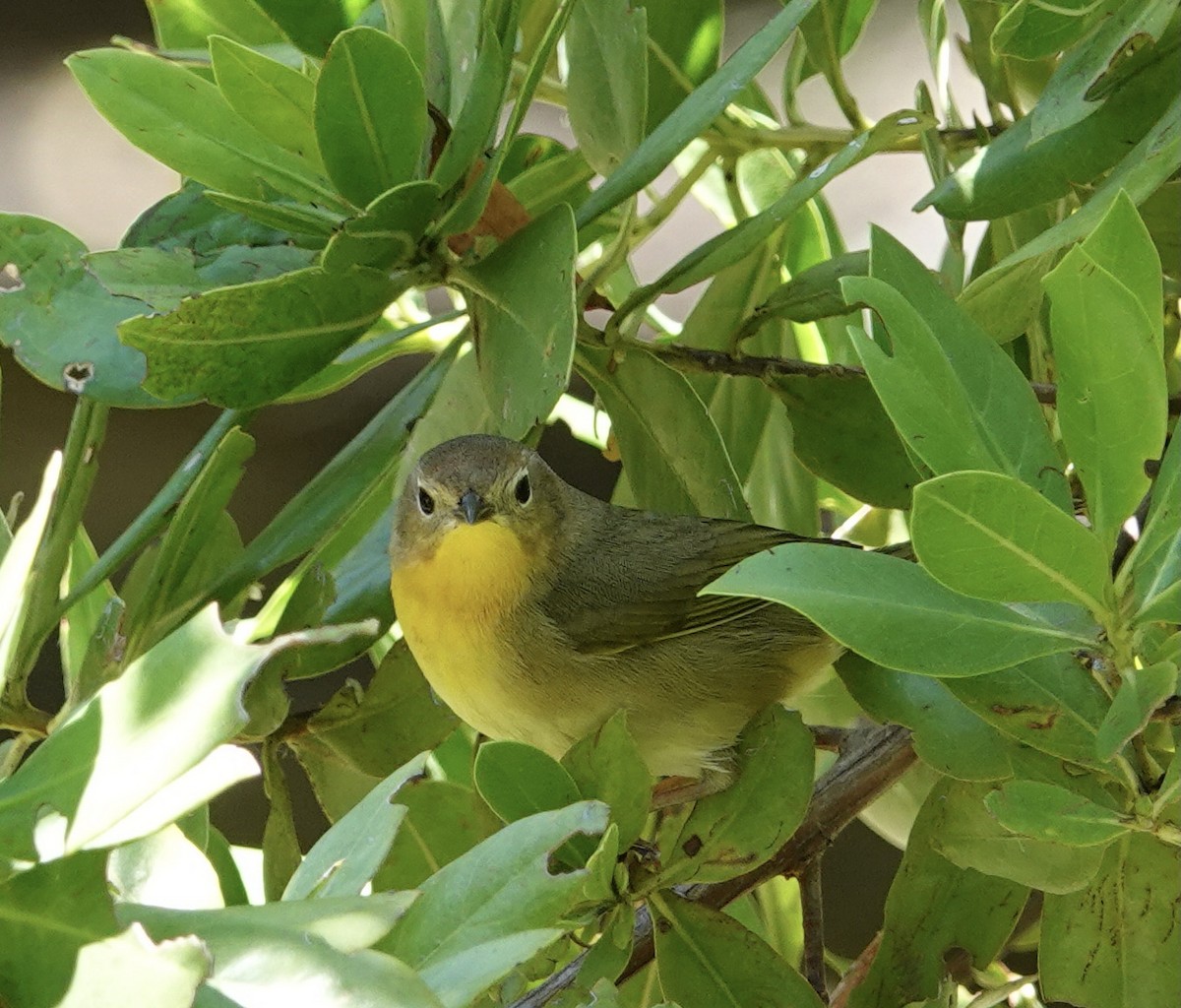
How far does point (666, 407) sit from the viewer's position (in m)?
1.71

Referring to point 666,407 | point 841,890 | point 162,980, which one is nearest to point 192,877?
point 162,980

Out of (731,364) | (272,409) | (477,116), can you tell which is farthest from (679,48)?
(272,409)

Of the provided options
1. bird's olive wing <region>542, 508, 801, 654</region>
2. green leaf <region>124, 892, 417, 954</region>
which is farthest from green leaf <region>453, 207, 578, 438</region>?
bird's olive wing <region>542, 508, 801, 654</region>

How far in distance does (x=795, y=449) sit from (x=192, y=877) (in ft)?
2.73

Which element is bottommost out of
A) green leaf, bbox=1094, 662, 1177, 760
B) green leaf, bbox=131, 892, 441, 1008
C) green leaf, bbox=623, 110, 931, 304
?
green leaf, bbox=131, 892, 441, 1008

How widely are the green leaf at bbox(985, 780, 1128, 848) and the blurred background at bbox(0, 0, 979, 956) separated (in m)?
3.14

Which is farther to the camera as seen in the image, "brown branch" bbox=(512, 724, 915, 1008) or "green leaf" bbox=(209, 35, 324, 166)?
"brown branch" bbox=(512, 724, 915, 1008)

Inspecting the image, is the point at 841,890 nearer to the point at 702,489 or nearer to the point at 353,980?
the point at 702,489

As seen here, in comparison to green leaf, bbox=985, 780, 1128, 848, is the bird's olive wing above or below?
below

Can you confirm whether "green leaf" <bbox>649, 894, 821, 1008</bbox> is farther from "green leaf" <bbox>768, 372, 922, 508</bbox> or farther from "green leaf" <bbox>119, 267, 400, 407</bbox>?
"green leaf" <bbox>119, 267, 400, 407</bbox>

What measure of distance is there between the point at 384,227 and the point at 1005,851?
854 mm

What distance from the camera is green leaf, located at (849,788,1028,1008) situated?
1606 millimetres

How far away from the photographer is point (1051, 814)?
1184 mm

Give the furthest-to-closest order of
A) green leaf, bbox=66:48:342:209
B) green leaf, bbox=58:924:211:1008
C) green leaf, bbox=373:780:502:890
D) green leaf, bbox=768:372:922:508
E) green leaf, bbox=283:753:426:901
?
green leaf, bbox=373:780:502:890 < green leaf, bbox=768:372:922:508 < green leaf, bbox=66:48:342:209 < green leaf, bbox=283:753:426:901 < green leaf, bbox=58:924:211:1008
